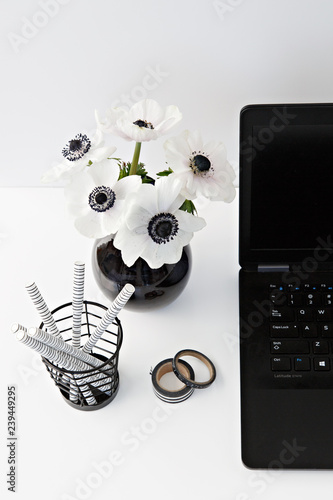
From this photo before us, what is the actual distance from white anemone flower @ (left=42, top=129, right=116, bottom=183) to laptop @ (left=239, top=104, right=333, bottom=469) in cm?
19

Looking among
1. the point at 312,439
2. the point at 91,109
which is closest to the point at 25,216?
the point at 91,109

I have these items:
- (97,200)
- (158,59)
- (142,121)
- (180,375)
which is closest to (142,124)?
(142,121)

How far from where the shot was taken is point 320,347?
70 cm

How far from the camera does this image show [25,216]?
923 millimetres

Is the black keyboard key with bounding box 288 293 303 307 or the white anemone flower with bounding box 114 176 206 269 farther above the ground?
the white anemone flower with bounding box 114 176 206 269

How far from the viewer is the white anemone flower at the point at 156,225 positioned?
568mm

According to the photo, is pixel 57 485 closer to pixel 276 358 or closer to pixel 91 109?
pixel 276 358

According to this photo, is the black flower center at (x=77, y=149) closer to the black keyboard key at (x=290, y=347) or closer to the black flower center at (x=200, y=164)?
the black flower center at (x=200, y=164)

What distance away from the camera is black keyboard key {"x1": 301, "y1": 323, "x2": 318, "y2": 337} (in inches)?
27.9

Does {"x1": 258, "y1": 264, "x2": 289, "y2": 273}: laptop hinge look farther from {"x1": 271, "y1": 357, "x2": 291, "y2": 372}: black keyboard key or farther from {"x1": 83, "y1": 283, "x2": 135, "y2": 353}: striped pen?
{"x1": 83, "y1": 283, "x2": 135, "y2": 353}: striped pen

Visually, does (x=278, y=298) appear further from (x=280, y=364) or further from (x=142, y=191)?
(x=142, y=191)

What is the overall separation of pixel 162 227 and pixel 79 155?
0.14 m

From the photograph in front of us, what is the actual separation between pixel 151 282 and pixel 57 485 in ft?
0.92

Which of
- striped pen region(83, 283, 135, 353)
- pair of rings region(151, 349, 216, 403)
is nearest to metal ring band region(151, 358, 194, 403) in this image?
pair of rings region(151, 349, 216, 403)
